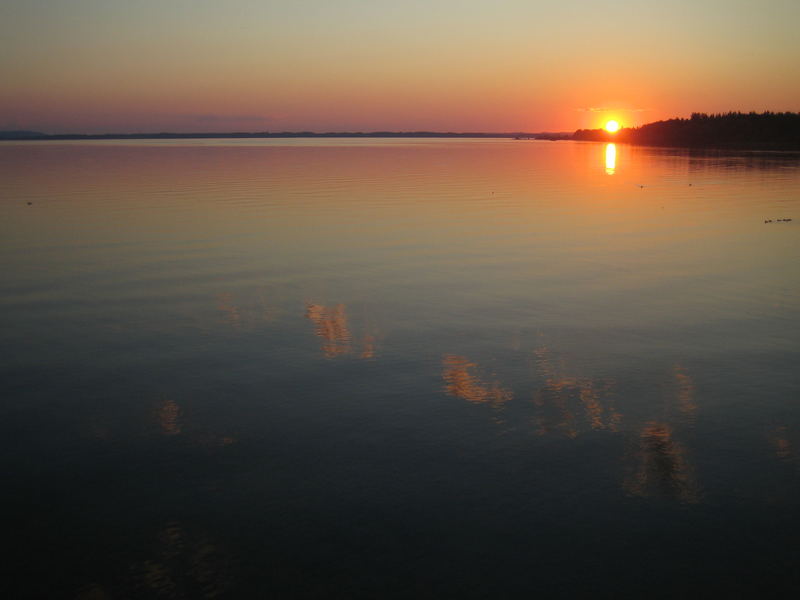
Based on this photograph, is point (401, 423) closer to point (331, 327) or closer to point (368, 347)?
point (368, 347)

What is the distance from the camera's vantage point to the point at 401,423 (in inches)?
354

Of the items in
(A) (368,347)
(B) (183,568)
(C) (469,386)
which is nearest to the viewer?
(B) (183,568)

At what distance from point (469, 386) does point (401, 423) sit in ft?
5.35

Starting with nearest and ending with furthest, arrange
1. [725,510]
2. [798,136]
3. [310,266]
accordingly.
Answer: [725,510]
[310,266]
[798,136]

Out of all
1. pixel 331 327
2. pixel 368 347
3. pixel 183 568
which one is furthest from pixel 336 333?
pixel 183 568

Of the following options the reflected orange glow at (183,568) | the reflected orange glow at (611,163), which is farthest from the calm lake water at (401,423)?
the reflected orange glow at (611,163)

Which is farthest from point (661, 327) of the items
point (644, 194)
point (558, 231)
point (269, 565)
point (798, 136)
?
point (798, 136)

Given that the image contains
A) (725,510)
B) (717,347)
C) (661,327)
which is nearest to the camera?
(725,510)

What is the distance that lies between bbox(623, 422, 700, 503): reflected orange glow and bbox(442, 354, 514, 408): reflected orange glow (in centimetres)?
206

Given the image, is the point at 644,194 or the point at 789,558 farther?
the point at 644,194

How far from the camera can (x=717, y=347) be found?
1187 cm

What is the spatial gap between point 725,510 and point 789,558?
810mm

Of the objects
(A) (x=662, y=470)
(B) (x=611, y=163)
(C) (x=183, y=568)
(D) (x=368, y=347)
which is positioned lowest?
(A) (x=662, y=470)

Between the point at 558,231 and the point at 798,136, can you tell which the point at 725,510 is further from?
the point at 798,136
